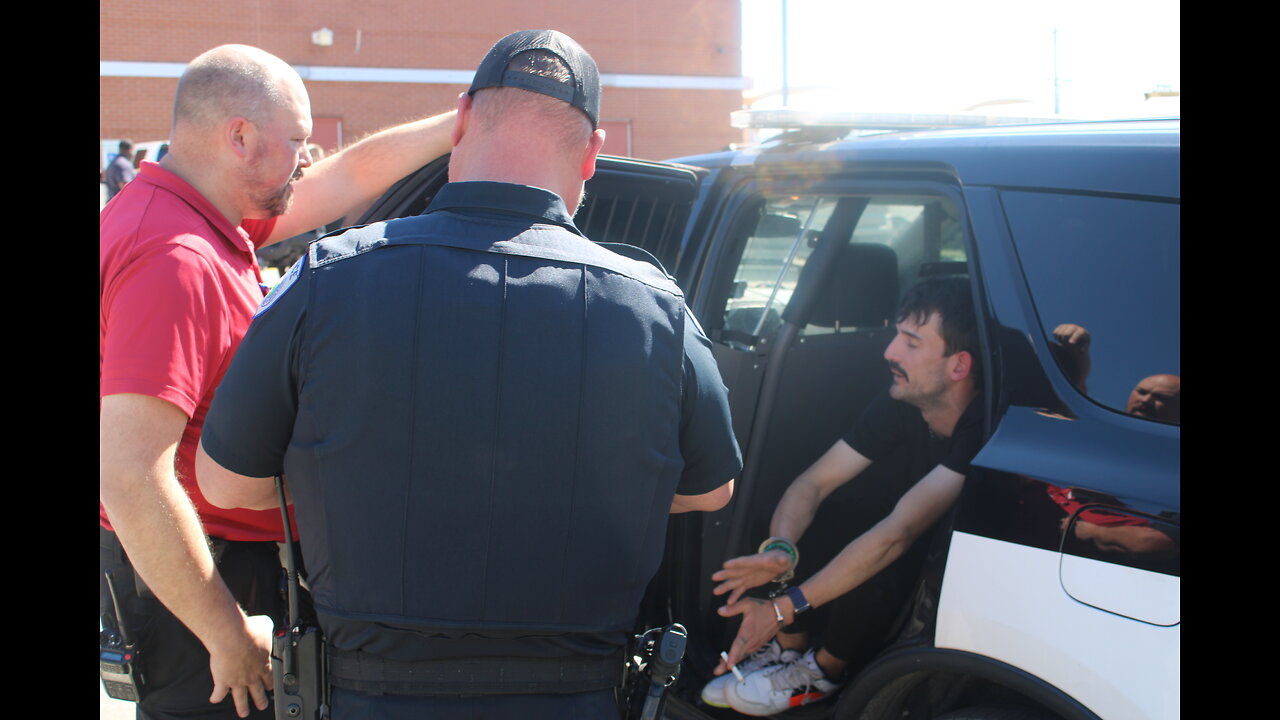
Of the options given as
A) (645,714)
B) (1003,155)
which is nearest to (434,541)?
(645,714)

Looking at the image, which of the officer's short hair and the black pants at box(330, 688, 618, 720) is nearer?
the black pants at box(330, 688, 618, 720)

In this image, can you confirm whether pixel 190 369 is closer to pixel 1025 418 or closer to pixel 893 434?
pixel 1025 418

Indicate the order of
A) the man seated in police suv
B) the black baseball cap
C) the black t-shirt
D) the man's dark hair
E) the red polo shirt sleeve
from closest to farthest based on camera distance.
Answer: the black baseball cap → the red polo shirt sleeve → the man seated in police suv → the man's dark hair → the black t-shirt

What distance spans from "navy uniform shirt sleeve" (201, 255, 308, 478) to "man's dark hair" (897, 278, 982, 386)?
155 cm

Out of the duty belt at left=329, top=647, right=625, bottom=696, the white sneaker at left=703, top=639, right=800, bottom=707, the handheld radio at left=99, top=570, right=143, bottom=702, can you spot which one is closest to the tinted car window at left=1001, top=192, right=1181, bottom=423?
the duty belt at left=329, top=647, right=625, bottom=696

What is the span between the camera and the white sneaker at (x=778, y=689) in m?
2.23

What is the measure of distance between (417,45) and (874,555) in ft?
73.2

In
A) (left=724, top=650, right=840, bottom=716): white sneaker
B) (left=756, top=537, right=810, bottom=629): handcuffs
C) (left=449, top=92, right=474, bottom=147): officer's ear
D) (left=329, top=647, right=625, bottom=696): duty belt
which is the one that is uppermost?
(left=449, top=92, right=474, bottom=147): officer's ear

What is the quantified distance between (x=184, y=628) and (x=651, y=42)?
2332cm

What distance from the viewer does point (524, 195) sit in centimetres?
145

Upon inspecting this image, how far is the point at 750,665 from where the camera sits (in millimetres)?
2357

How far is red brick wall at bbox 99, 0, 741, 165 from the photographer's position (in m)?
20.7

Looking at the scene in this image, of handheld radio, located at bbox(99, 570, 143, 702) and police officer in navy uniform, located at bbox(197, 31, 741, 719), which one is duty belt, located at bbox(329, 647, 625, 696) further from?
handheld radio, located at bbox(99, 570, 143, 702)
